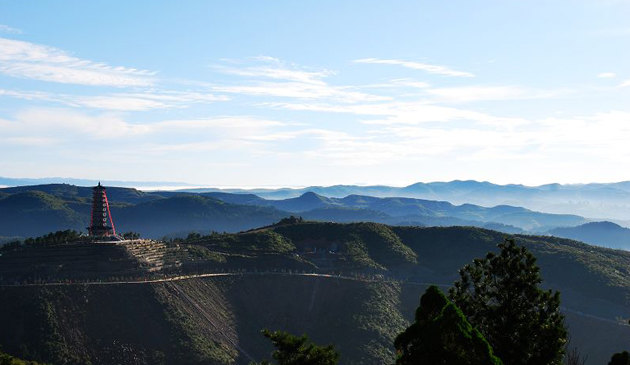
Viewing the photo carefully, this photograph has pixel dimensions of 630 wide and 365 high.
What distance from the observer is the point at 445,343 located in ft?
119

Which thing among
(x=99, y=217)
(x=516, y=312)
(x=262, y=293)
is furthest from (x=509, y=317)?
(x=99, y=217)

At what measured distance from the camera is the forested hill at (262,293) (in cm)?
10925

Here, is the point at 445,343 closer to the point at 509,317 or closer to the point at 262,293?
the point at 509,317

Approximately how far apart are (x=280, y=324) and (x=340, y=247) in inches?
1660

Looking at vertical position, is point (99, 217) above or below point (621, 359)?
above

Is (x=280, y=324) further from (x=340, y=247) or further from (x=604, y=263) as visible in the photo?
(x=604, y=263)

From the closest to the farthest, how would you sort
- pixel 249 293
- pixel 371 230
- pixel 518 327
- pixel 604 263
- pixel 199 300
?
pixel 518 327 → pixel 199 300 → pixel 249 293 → pixel 604 263 → pixel 371 230

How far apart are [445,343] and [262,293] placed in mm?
103868

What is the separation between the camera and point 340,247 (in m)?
170

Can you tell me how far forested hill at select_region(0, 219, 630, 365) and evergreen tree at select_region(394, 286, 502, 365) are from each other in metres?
75.9

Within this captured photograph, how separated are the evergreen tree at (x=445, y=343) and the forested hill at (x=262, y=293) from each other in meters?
75.9

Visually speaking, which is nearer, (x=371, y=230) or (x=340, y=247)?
(x=340, y=247)

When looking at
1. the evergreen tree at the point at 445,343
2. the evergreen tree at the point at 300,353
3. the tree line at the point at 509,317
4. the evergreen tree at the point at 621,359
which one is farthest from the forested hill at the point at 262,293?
the evergreen tree at the point at 621,359

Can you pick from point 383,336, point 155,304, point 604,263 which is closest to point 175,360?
point 155,304
